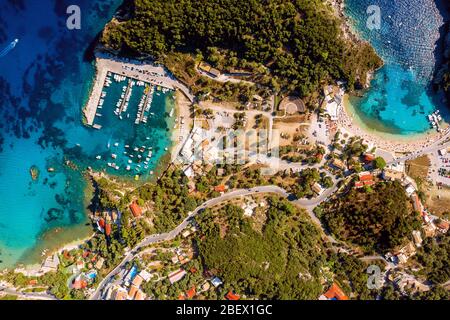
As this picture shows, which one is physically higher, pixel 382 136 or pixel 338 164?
pixel 382 136

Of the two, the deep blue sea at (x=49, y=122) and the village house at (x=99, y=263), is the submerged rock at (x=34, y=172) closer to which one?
the deep blue sea at (x=49, y=122)

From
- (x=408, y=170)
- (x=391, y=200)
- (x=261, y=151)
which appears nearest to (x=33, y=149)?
(x=261, y=151)

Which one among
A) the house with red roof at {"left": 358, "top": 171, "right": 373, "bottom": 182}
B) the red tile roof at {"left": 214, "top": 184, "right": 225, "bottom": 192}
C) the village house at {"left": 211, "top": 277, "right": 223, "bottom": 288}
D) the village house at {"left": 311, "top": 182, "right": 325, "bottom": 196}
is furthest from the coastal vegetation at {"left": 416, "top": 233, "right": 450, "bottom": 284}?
the red tile roof at {"left": 214, "top": 184, "right": 225, "bottom": 192}

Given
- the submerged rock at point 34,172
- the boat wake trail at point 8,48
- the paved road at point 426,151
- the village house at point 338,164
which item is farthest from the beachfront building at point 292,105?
the boat wake trail at point 8,48

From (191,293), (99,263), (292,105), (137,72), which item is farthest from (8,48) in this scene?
(191,293)

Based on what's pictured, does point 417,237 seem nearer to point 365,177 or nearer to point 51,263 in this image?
point 365,177

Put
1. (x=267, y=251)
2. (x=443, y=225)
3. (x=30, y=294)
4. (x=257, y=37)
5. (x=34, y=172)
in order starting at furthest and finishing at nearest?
(x=34, y=172), (x=30, y=294), (x=443, y=225), (x=267, y=251), (x=257, y=37)
